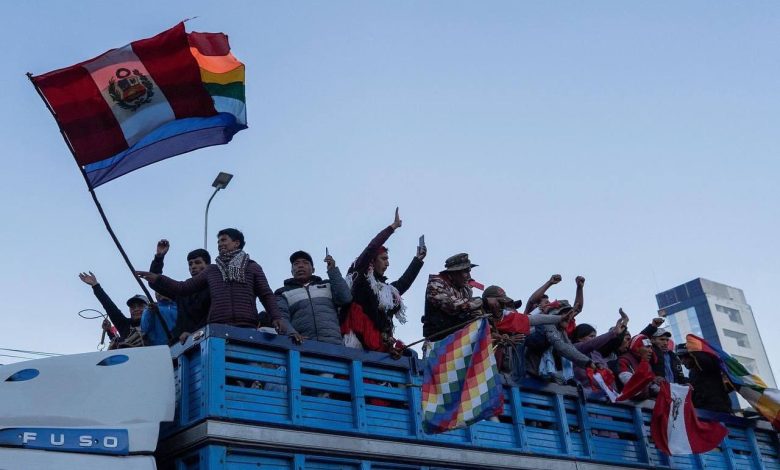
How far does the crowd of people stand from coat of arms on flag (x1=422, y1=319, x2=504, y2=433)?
8.2 inches

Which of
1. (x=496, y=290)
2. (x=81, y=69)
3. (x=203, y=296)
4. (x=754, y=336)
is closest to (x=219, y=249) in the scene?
(x=203, y=296)

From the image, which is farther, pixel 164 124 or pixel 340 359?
pixel 164 124

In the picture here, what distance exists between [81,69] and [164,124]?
33.4 inches

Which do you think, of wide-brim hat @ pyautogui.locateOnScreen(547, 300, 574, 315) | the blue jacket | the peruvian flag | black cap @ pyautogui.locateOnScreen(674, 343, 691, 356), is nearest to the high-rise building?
black cap @ pyautogui.locateOnScreen(674, 343, 691, 356)

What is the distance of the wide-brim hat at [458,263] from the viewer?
8.63m

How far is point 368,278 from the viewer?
26.0 feet

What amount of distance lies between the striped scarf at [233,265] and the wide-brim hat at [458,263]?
2.29 m

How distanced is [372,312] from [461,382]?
1144mm

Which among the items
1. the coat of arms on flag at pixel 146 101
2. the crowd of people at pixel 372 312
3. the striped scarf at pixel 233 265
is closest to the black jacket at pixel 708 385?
the crowd of people at pixel 372 312

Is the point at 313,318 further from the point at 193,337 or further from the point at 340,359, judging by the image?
the point at 193,337

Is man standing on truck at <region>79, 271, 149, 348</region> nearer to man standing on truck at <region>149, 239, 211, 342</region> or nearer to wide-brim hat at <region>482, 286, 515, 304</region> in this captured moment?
man standing on truck at <region>149, 239, 211, 342</region>

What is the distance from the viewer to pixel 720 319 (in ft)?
300

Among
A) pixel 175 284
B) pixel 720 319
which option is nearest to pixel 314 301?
pixel 175 284

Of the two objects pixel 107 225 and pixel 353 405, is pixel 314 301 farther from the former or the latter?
pixel 107 225
